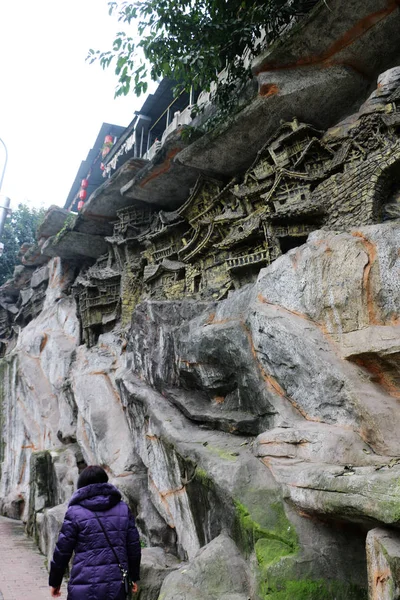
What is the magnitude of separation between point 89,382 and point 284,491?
7.86 metres

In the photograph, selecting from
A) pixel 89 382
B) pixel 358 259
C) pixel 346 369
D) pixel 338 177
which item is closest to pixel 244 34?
pixel 338 177

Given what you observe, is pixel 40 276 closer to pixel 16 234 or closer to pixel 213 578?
pixel 16 234

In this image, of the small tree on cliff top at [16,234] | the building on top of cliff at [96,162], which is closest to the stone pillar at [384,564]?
the building on top of cliff at [96,162]

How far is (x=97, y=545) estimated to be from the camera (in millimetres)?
3609

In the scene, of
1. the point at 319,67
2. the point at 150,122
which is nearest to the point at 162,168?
the point at 319,67

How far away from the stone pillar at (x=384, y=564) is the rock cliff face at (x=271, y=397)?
14 mm

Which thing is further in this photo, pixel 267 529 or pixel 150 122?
pixel 150 122

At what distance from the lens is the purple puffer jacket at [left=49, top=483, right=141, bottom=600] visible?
3506mm

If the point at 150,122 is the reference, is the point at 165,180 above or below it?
below

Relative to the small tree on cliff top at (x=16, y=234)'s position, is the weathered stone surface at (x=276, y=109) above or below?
below

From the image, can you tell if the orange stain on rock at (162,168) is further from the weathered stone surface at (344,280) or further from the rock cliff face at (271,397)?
the weathered stone surface at (344,280)

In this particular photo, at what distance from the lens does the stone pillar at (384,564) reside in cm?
311

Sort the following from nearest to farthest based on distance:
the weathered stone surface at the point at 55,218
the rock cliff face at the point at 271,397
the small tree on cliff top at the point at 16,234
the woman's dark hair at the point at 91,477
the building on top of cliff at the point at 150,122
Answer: the woman's dark hair at the point at 91,477 → the rock cliff face at the point at 271,397 → the building on top of cliff at the point at 150,122 → the weathered stone surface at the point at 55,218 → the small tree on cliff top at the point at 16,234

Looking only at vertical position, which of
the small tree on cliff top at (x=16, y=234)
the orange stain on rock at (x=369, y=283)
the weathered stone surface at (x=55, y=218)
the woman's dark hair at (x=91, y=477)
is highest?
the small tree on cliff top at (x=16, y=234)
